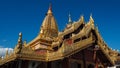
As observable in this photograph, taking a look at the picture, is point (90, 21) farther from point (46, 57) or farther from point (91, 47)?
point (46, 57)

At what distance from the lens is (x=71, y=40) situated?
19.5 meters

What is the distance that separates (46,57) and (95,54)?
447 centimetres

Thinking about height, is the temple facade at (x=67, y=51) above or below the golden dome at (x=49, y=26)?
below

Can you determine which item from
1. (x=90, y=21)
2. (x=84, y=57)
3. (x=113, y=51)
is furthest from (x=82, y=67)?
(x=113, y=51)

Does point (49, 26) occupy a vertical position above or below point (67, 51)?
above

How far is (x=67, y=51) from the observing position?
14641 mm

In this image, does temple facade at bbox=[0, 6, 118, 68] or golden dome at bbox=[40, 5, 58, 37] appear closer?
temple facade at bbox=[0, 6, 118, 68]

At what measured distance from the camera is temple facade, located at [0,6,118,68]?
1481 centimetres

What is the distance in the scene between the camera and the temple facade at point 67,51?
1481cm

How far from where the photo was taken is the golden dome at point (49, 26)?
915 inches

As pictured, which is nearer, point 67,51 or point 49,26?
point 67,51

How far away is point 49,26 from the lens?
2419 cm

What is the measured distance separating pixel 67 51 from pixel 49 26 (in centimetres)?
998

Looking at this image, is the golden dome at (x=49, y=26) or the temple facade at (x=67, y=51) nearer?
the temple facade at (x=67, y=51)
